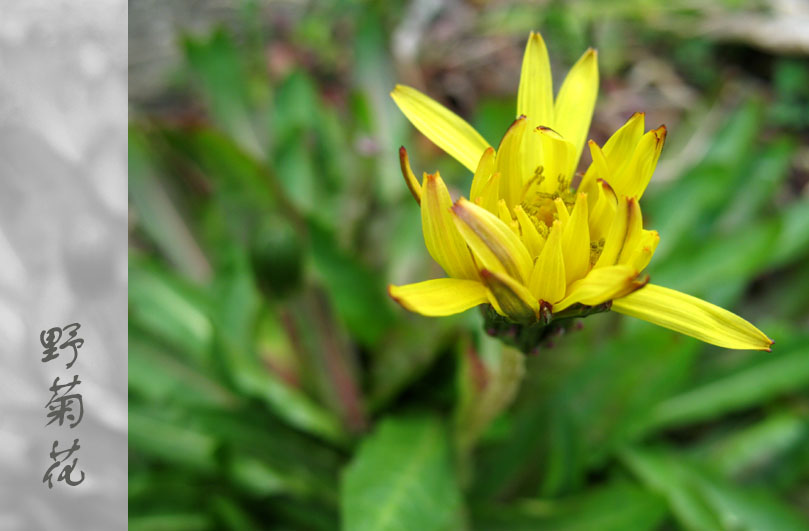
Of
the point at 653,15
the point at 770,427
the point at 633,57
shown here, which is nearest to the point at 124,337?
the point at 770,427

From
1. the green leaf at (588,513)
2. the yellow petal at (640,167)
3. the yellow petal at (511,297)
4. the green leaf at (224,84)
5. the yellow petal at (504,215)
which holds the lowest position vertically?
the green leaf at (588,513)

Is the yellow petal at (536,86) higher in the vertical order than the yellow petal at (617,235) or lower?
higher

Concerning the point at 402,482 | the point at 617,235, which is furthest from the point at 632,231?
the point at 402,482

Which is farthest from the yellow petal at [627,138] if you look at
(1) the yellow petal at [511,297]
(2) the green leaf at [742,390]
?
(2) the green leaf at [742,390]

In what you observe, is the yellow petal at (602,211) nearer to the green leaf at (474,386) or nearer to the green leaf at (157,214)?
the green leaf at (474,386)

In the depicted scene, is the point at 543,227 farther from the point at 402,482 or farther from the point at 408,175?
the point at 402,482

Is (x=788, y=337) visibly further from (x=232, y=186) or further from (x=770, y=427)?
(x=232, y=186)

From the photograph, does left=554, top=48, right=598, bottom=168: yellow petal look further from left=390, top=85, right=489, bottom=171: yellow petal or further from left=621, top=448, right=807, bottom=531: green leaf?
left=621, top=448, right=807, bottom=531: green leaf
